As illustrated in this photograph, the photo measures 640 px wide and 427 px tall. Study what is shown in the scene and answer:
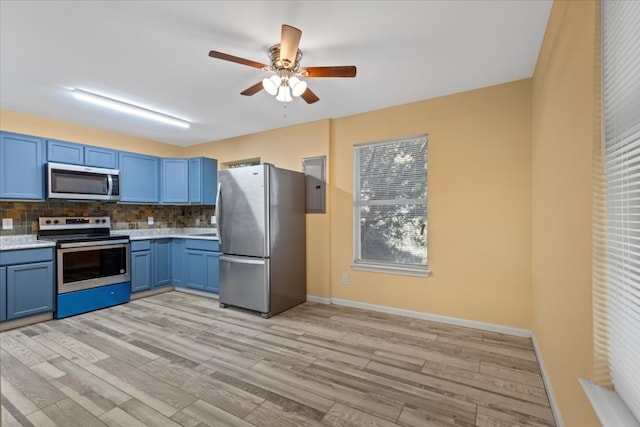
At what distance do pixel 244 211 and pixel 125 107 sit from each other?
5.89ft

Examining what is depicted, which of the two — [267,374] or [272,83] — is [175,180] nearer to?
[272,83]

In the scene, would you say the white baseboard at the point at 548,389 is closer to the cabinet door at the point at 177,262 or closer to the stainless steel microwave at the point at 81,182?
the cabinet door at the point at 177,262

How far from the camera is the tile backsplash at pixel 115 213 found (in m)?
3.62

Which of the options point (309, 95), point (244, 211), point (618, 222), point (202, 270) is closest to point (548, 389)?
point (618, 222)

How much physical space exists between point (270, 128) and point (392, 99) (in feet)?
6.26

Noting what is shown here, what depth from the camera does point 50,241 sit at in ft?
11.4

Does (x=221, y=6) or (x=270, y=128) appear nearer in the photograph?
(x=221, y=6)

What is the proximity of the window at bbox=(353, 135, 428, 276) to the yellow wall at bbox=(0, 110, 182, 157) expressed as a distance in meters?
3.54

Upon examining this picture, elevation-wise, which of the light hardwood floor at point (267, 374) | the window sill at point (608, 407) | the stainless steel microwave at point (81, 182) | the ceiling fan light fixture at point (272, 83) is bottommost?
the light hardwood floor at point (267, 374)

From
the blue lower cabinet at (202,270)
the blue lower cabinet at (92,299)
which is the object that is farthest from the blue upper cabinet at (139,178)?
the blue lower cabinet at (92,299)

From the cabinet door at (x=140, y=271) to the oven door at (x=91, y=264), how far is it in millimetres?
119

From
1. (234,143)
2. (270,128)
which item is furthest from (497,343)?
(234,143)

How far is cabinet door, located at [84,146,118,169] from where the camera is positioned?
3971 millimetres

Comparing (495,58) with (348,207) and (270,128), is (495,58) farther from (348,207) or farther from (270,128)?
(270,128)
